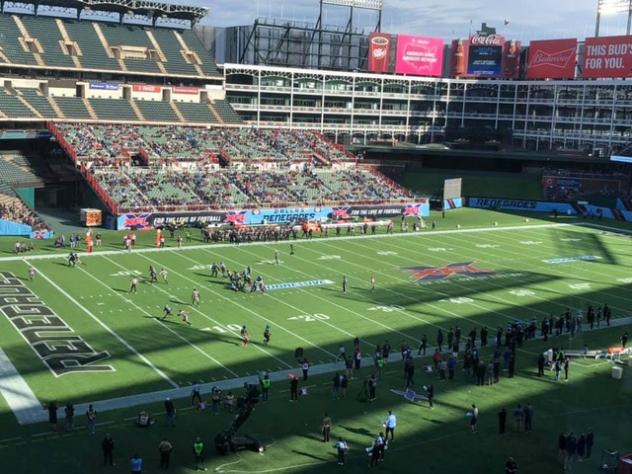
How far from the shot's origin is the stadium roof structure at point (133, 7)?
77.2 meters

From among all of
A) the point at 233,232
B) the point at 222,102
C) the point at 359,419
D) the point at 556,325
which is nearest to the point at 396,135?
the point at 222,102

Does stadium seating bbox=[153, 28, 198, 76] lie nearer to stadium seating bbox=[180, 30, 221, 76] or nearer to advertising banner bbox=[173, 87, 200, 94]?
stadium seating bbox=[180, 30, 221, 76]

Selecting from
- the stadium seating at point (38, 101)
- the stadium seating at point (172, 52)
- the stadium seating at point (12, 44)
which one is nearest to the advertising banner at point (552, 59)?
the stadium seating at point (172, 52)

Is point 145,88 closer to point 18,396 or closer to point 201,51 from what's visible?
point 201,51

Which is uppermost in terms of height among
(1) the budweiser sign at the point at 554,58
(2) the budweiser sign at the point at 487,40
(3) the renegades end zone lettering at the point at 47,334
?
(2) the budweiser sign at the point at 487,40

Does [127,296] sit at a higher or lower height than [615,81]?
lower

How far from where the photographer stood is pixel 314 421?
2361 centimetres

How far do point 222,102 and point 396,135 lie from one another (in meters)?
26.3

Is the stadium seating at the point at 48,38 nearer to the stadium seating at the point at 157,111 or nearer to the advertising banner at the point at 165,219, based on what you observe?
the stadium seating at the point at 157,111

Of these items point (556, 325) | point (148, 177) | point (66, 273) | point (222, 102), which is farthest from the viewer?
point (222, 102)

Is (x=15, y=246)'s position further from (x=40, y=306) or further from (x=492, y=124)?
(x=492, y=124)

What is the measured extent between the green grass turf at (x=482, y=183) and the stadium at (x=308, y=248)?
432mm

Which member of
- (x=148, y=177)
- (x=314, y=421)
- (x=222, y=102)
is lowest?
(x=314, y=421)

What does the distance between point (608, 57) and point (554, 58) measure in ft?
28.4
